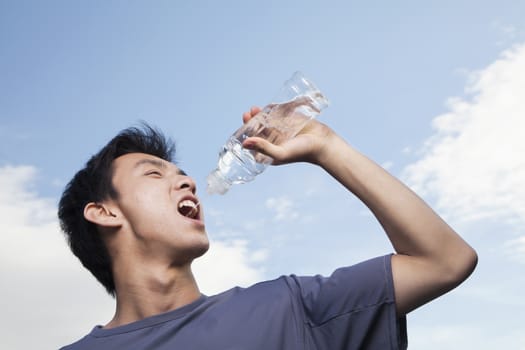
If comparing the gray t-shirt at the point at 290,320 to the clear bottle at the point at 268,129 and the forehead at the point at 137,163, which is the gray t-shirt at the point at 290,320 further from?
the forehead at the point at 137,163

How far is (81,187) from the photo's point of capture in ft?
12.0

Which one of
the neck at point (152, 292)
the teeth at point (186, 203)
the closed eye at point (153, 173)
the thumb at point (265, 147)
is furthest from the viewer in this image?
the closed eye at point (153, 173)

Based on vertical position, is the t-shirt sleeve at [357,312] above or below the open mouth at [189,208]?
below

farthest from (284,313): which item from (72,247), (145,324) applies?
(72,247)

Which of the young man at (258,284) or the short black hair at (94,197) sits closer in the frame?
the young man at (258,284)

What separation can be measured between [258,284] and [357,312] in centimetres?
56

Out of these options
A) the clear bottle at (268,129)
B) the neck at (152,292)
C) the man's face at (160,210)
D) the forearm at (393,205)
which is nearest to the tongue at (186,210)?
the man's face at (160,210)

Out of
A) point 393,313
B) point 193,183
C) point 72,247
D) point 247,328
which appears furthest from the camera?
point 72,247

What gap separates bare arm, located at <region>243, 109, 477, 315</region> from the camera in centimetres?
238

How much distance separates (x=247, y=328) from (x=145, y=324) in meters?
0.55

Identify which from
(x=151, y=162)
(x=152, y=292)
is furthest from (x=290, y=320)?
(x=151, y=162)

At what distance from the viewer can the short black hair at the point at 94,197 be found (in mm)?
3471

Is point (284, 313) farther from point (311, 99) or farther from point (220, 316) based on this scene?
point (311, 99)

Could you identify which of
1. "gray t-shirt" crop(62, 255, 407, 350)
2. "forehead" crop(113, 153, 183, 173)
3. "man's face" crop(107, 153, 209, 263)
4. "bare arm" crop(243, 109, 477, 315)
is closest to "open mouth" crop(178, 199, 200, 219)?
"man's face" crop(107, 153, 209, 263)
